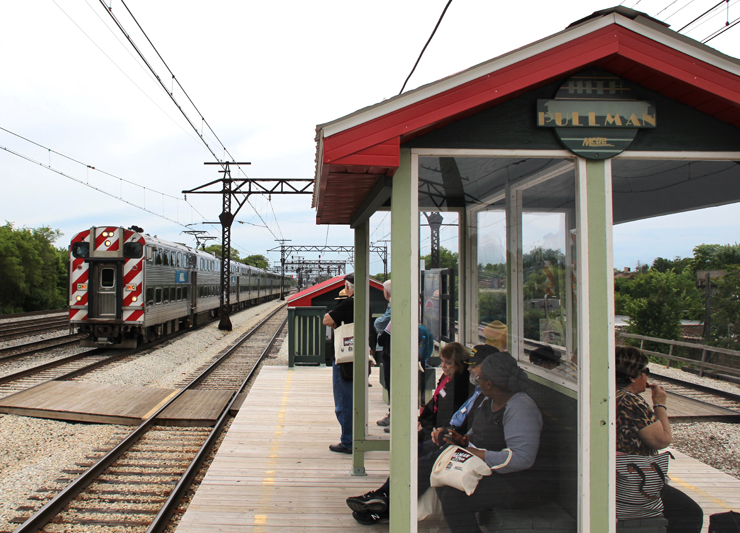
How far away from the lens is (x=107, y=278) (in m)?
13.5

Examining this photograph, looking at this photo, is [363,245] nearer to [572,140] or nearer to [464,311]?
[464,311]

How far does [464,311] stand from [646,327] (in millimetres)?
1489

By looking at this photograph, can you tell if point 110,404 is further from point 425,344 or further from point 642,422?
point 642,422

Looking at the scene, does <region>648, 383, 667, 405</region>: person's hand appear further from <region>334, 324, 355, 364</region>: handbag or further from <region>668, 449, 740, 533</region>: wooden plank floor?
<region>334, 324, 355, 364</region>: handbag

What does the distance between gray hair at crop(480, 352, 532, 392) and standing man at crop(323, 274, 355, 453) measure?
1.87 metres

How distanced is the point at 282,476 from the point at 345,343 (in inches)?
49.7

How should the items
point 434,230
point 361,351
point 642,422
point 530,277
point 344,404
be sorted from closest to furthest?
point 642,422
point 530,277
point 434,230
point 361,351
point 344,404

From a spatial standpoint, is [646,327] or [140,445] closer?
[646,327]

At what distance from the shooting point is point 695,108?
9.52 ft

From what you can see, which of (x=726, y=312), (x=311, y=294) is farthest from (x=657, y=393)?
(x=311, y=294)

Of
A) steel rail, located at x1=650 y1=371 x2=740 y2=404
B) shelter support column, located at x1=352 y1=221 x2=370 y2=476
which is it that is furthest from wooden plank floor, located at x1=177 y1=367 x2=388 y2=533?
A: steel rail, located at x1=650 y1=371 x2=740 y2=404

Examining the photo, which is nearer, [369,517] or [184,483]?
[369,517]

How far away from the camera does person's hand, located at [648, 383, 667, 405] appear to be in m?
3.01

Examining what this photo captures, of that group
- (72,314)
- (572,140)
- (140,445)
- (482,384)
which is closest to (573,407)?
(482,384)
